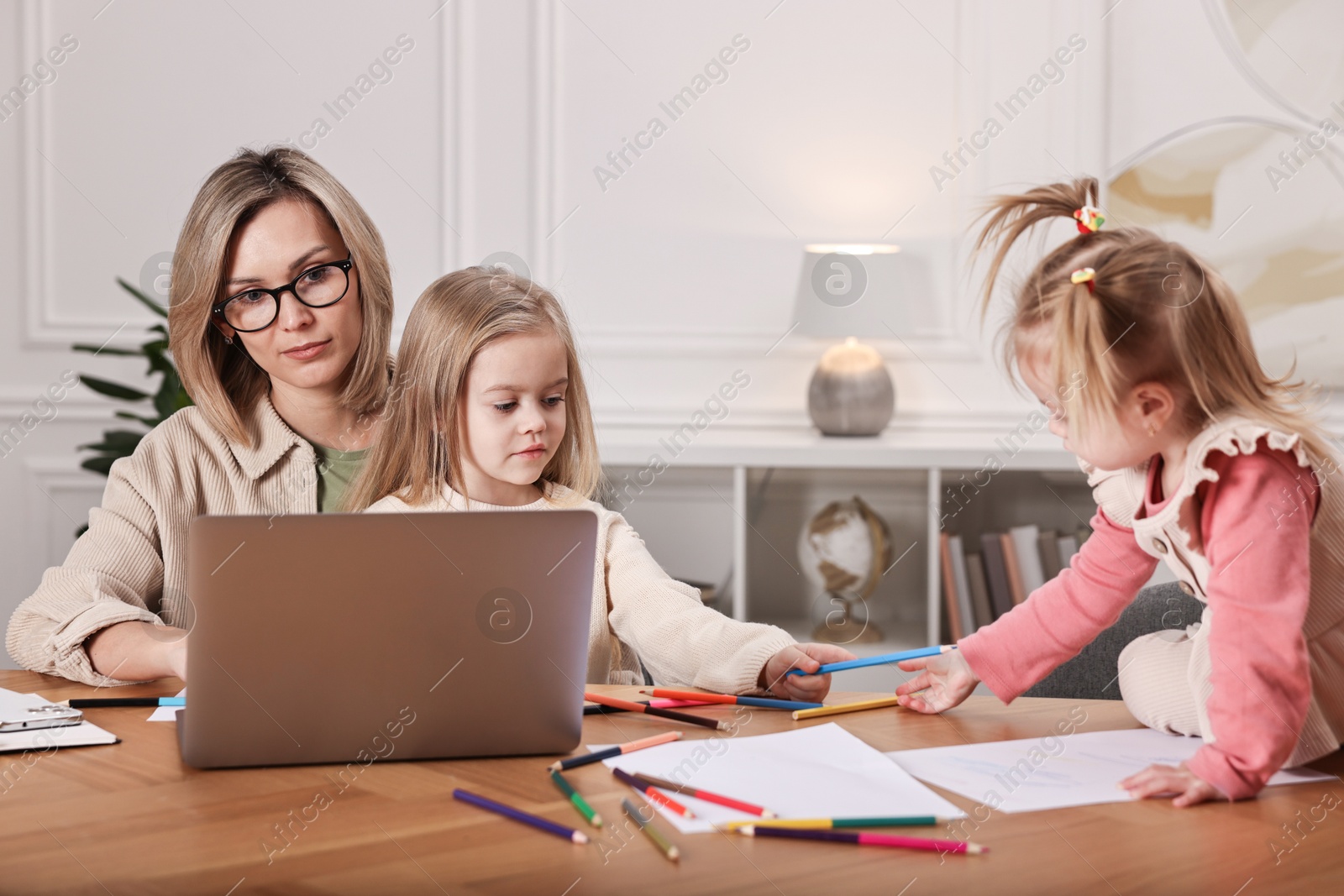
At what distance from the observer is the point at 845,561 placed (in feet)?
9.00

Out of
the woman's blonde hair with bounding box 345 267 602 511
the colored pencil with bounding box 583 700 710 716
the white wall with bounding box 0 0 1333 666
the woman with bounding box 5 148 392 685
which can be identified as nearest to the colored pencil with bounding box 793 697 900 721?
the colored pencil with bounding box 583 700 710 716

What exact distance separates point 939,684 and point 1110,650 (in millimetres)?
358

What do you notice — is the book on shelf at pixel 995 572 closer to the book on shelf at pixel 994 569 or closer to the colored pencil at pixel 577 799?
the book on shelf at pixel 994 569

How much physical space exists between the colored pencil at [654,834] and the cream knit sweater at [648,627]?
32 centimetres

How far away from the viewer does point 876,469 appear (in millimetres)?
2721

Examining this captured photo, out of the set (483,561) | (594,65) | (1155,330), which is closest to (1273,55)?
(594,65)

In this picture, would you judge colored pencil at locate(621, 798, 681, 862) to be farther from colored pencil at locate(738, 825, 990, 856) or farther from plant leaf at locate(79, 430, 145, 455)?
plant leaf at locate(79, 430, 145, 455)

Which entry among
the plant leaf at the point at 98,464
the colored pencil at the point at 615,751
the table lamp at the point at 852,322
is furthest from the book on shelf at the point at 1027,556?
the plant leaf at the point at 98,464

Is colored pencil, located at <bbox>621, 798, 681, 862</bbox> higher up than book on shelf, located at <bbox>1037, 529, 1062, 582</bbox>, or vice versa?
book on shelf, located at <bbox>1037, 529, 1062, 582</bbox>

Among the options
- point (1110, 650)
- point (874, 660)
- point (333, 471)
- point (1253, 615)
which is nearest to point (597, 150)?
point (333, 471)

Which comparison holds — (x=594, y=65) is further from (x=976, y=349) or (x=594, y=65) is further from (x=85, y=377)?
(x=85, y=377)

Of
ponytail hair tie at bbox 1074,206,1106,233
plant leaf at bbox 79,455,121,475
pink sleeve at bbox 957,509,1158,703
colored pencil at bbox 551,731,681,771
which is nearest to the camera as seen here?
colored pencil at bbox 551,731,681,771

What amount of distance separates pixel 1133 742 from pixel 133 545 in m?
1.26

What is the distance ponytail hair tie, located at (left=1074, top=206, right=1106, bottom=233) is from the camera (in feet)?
3.59
